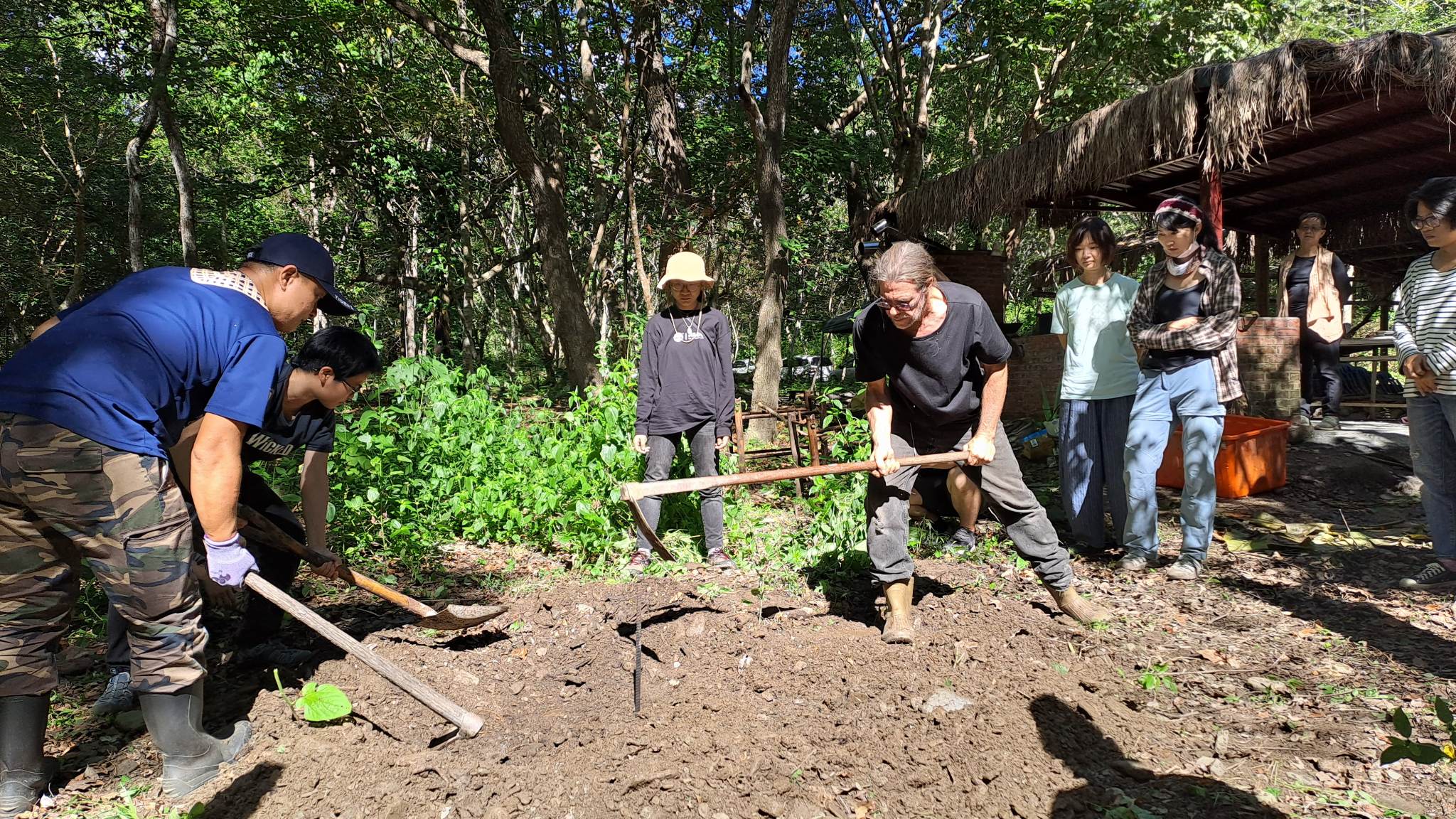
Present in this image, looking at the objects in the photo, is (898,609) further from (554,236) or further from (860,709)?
(554,236)

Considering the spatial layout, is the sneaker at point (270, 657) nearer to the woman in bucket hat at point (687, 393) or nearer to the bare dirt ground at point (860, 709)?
the bare dirt ground at point (860, 709)

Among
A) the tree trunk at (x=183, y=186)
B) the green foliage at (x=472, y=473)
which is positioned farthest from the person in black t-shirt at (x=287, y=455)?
the tree trunk at (x=183, y=186)

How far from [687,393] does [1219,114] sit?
439 centimetres

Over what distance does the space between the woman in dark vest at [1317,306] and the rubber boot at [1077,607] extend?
12.9 ft

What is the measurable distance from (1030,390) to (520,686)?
233 inches

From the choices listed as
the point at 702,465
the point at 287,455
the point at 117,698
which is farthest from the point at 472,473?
the point at 117,698

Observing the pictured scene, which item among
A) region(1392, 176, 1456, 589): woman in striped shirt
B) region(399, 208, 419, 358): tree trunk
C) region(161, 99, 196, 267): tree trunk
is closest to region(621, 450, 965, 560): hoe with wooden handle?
region(1392, 176, 1456, 589): woman in striped shirt

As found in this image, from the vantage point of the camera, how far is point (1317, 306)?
226 inches

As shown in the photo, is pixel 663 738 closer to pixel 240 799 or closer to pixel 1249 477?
pixel 240 799

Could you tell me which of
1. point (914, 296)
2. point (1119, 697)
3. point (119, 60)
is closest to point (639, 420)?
point (914, 296)

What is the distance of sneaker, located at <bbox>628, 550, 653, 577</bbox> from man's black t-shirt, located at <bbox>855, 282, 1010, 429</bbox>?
5.51 ft

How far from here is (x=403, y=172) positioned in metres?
11.4

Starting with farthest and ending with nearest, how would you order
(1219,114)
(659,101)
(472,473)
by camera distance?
1. (659,101)
2. (1219,114)
3. (472,473)

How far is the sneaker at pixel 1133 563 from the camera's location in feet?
12.6
